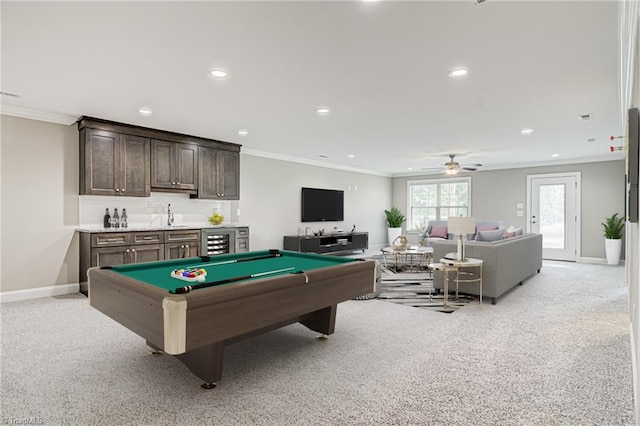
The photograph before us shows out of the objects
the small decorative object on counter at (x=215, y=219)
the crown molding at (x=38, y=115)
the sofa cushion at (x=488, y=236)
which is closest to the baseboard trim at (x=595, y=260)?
the sofa cushion at (x=488, y=236)

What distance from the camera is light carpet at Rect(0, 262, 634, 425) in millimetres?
2035

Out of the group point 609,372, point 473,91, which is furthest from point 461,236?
point 609,372

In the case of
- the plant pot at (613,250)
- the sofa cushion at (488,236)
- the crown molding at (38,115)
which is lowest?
the plant pot at (613,250)

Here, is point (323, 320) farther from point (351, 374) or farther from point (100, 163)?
point (100, 163)

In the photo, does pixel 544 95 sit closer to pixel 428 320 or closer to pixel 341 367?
pixel 428 320

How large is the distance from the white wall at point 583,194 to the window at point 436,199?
30cm

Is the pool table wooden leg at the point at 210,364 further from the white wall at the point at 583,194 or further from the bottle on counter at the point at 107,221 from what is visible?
the white wall at the point at 583,194

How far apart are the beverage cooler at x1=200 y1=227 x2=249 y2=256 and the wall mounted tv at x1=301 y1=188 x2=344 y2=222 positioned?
2238 millimetres

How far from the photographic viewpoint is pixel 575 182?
8344 millimetres

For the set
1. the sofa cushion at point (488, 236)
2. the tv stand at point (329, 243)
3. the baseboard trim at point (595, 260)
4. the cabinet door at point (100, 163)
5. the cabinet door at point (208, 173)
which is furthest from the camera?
the baseboard trim at point (595, 260)

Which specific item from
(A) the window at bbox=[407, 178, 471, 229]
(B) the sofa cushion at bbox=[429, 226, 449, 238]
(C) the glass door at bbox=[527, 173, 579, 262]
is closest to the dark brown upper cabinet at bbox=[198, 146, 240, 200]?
(B) the sofa cushion at bbox=[429, 226, 449, 238]

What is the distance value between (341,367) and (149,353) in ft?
5.03

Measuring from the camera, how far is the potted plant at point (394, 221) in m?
10.7

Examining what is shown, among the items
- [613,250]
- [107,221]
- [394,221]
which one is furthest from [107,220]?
[613,250]
